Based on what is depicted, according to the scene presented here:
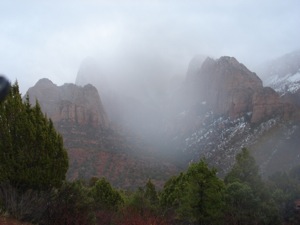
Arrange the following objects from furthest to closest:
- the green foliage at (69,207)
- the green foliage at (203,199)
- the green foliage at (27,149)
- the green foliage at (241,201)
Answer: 1. the green foliage at (241,201)
2. the green foliage at (203,199)
3. the green foliage at (27,149)
4. the green foliage at (69,207)

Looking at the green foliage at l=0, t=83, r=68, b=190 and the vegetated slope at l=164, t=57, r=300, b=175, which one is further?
the vegetated slope at l=164, t=57, r=300, b=175

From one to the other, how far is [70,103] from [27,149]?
4123 inches

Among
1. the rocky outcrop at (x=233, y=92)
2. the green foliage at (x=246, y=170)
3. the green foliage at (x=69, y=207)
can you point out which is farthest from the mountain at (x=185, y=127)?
the green foliage at (x=69, y=207)

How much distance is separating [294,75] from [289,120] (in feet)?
160

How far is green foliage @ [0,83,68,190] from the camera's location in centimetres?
1548

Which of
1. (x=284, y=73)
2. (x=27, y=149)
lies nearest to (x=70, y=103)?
(x=284, y=73)

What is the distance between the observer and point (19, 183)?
15609mm

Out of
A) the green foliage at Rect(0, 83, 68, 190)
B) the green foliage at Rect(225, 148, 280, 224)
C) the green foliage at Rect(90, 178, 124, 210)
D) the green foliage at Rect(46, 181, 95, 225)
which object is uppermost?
the green foliage at Rect(0, 83, 68, 190)

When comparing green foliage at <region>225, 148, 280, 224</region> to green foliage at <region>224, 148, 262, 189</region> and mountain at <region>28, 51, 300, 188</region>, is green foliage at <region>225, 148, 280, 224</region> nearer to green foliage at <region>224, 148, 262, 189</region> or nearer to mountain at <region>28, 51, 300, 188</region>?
green foliage at <region>224, 148, 262, 189</region>

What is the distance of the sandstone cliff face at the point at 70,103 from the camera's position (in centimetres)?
11419

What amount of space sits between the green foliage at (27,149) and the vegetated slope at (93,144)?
62.1 meters

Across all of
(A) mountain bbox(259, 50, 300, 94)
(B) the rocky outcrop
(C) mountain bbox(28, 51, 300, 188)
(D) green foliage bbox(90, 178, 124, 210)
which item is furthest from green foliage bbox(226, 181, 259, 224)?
(A) mountain bbox(259, 50, 300, 94)

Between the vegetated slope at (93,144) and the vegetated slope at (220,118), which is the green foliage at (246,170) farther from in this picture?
the vegetated slope at (93,144)

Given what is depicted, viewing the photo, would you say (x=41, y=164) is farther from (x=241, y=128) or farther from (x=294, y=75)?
(x=294, y=75)
